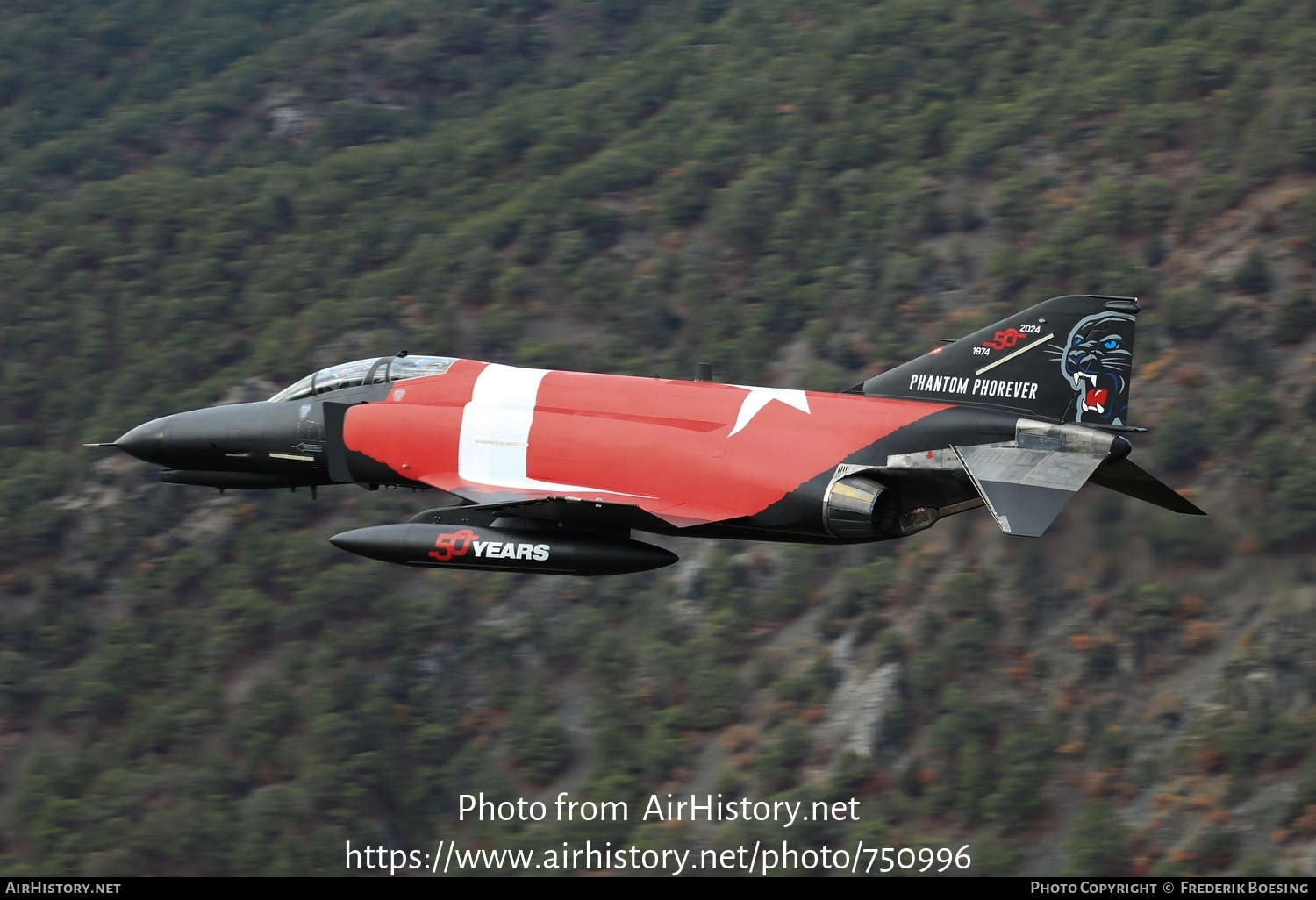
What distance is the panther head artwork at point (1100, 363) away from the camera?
76.4 ft

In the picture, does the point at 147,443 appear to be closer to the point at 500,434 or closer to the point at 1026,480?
the point at 500,434

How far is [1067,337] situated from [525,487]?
29.4 feet

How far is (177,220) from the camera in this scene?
45.5 meters

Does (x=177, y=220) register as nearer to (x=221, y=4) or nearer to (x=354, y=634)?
(x=221, y=4)

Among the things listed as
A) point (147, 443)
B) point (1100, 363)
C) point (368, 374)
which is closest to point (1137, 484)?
point (1100, 363)

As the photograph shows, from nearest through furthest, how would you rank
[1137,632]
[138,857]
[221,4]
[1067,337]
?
[1067,337] → [1137,632] → [138,857] → [221,4]

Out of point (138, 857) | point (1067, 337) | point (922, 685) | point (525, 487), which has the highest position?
point (1067, 337)

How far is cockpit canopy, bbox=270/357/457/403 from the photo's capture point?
1070 inches

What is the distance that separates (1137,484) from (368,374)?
13.3 m

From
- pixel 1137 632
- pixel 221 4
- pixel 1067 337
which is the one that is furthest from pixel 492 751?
pixel 221 4

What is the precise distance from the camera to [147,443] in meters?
28.0

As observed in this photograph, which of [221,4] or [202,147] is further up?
[221,4]

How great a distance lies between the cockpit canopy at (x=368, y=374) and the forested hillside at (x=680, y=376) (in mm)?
9936


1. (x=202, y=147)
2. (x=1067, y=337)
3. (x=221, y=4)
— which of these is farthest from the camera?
(x=221, y=4)
